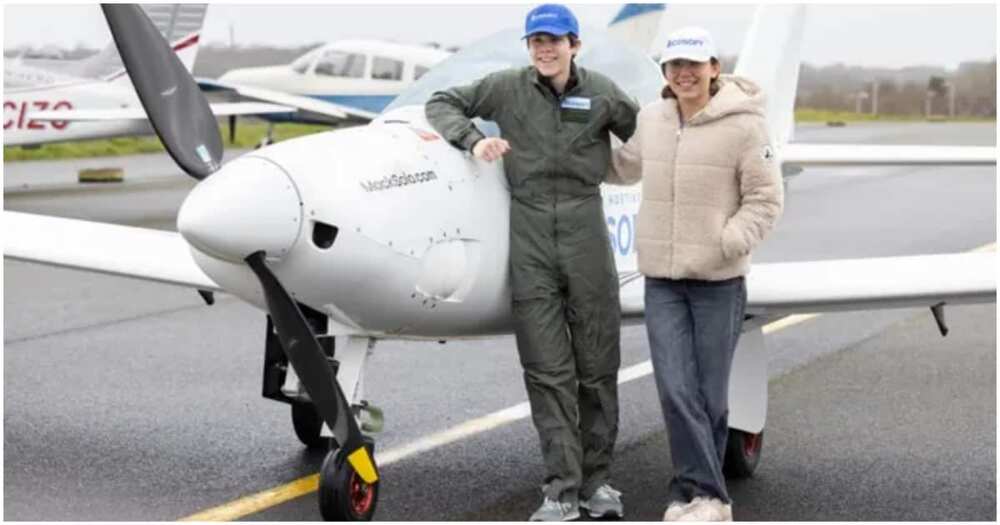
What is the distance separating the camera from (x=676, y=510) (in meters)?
5.63

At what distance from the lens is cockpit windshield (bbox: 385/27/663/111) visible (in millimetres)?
6422

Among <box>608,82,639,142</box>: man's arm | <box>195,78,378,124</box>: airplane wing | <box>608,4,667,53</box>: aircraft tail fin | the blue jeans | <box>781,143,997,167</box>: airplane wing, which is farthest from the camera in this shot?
<box>195,78,378,124</box>: airplane wing

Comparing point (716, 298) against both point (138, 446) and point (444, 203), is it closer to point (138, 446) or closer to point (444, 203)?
point (444, 203)

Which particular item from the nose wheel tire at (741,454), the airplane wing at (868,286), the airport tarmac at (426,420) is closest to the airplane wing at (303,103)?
the airport tarmac at (426,420)

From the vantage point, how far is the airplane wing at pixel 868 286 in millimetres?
6176

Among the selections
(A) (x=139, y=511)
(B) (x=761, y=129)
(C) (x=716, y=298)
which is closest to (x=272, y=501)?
(A) (x=139, y=511)

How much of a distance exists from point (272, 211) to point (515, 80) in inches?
45.5

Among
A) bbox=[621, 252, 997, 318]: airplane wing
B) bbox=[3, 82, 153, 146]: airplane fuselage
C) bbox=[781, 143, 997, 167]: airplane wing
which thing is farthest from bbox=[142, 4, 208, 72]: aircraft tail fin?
bbox=[621, 252, 997, 318]: airplane wing

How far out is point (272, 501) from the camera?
20.2ft

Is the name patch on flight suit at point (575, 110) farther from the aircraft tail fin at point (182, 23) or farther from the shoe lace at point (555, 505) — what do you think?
the aircraft tail fin at point (182, 23)

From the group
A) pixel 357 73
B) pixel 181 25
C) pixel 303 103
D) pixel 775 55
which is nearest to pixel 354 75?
pixel 357 73

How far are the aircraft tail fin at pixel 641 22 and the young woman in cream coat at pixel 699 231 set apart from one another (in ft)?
27.3

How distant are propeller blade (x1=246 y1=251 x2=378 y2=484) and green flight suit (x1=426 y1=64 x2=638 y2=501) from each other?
590 mm

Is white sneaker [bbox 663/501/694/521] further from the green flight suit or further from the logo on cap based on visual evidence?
the logo on cap
